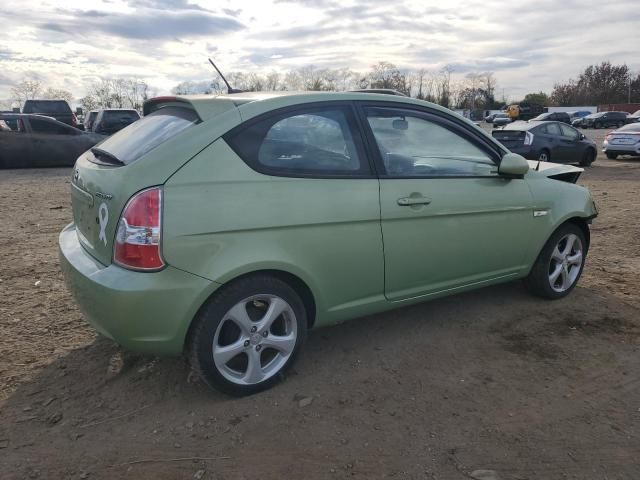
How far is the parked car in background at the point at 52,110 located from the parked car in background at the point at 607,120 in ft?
148

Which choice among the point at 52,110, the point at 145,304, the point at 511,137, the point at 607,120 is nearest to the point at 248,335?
the point at 145,304

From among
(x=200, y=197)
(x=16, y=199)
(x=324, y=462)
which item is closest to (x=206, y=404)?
(x=324, y=462)

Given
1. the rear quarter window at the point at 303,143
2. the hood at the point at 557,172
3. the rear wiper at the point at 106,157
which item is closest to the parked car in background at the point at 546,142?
the hood at the point at 557,172

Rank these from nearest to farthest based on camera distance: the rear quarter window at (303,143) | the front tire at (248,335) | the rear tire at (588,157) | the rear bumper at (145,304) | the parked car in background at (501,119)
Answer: the rear bumper at (145,304) < the front tire at (248,335) < the rear quarter window at (303,143) < the rear tire at (588,157) < the parked car in background at (501,119)

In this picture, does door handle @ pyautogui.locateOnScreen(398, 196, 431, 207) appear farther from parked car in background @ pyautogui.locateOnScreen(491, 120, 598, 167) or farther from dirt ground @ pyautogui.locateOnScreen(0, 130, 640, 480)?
parked car in background @ pyautogui.locateOnScreen(491, 120, 598, 167)

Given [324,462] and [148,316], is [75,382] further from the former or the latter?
[324,462]

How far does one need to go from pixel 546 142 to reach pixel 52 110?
59.4 ft

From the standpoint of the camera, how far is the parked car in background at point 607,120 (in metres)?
48.1

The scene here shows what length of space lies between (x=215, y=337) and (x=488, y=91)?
90492 millimetres

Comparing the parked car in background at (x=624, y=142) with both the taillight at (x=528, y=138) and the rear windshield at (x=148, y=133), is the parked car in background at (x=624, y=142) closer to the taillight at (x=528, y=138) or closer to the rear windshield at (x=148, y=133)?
the taillight at (x=528, y=138)

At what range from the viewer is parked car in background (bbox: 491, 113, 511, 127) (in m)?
49.6

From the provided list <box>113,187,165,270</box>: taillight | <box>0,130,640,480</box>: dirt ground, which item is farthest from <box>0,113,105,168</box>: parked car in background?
<box>113,187,165,270</box>: taillight

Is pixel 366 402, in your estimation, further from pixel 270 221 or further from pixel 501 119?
pixel 501 119

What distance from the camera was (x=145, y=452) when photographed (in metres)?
2.57
